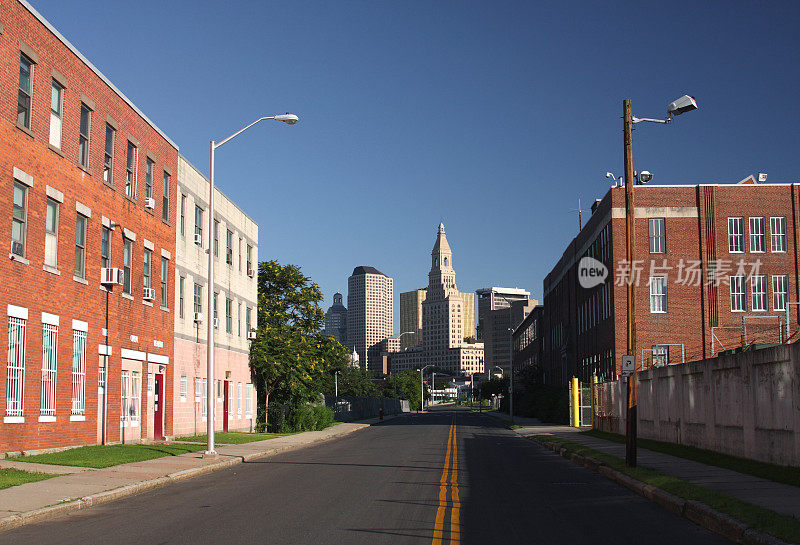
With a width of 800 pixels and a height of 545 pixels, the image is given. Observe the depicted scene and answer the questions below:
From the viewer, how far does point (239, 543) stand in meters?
10.3

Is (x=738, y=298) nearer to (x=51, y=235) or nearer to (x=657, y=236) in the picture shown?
(x=657, y=236)

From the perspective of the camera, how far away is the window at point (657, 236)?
176 feet

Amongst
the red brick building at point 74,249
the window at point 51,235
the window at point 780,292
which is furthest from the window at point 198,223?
the window at point 780,292

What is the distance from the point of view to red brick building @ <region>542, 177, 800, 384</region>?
173ft

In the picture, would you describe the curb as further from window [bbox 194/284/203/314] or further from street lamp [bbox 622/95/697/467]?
window [bbox 194/284/203/314]

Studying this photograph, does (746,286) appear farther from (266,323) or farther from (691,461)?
(691,461)

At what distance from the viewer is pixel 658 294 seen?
5303 cm

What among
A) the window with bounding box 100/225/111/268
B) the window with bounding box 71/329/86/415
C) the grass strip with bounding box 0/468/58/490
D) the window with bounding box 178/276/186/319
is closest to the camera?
the grass strip with bounding box 0/468/58/490

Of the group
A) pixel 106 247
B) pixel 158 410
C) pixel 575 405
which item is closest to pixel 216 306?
pixel 158 410

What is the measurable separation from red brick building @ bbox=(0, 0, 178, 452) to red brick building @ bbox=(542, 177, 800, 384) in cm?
3090

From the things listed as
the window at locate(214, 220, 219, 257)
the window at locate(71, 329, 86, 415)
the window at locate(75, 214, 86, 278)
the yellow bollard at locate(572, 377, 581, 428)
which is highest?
the window at locate(214, 220, 219, 257)

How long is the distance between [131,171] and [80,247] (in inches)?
212

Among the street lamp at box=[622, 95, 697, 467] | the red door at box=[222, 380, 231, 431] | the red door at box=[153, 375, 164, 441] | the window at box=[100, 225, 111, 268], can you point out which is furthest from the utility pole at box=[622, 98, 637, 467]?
the red door at box=[222, 380, 231, 431]

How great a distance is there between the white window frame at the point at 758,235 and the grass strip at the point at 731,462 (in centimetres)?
2809
